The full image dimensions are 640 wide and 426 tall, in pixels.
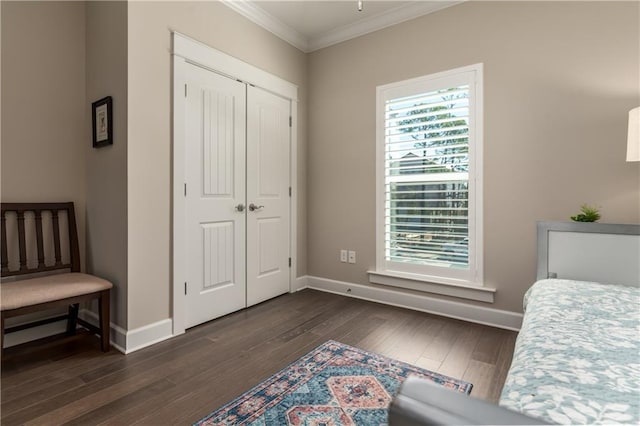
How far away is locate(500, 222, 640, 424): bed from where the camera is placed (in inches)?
26.7

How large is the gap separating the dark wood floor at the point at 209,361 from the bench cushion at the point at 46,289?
16.2 inches

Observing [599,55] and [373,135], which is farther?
[373,135]

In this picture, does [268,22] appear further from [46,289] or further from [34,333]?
[34,333]

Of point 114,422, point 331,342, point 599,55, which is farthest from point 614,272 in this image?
point 114,422

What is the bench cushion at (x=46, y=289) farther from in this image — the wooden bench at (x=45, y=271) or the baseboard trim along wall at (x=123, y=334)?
the baseboard trim along wall at (x=123, y=334)

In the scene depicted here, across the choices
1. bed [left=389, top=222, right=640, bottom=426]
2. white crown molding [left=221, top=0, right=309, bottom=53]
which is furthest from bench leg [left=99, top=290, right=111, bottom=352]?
white crown molding [left=221, top=0, right=309, bottom=53]

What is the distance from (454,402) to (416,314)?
2.60 meters

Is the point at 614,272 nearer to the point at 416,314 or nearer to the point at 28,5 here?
the point at 416,314

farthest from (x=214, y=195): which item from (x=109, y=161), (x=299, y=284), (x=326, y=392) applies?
(x=326, y=392)

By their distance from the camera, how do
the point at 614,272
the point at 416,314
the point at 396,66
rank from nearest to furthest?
1. the point at 614,272
2. the point at 416,314
3. the point at 396,66

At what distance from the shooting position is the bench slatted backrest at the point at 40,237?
225cm

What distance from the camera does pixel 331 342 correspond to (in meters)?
2.30

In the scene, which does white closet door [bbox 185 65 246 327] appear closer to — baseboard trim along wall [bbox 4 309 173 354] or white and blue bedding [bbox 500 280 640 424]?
baseboard trim along wall [bbox 4 309 173 354]

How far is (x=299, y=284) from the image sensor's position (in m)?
3.63
